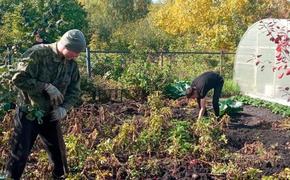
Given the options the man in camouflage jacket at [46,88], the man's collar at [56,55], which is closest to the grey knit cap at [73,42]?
the man in camouflage jacket at [46,88]

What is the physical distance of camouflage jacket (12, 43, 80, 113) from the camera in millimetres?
4652

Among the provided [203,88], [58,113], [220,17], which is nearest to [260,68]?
[203,88]

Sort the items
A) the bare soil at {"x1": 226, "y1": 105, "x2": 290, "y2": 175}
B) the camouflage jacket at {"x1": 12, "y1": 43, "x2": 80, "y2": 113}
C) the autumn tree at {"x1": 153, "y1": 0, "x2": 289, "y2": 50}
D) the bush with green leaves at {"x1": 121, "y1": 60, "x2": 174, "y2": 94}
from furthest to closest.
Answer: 1. the autumn tree at {"x1": 153, "y1": 0, "x2": 289, "y2": 50}
2. the bush with green leaves at {"x1": 121, "y1": 60, "x2": 174, "y2": 94}
3. the bare soil at {"x1": 226, "y1": 105, "x2": 290, "y2": 175}
4. the camouflage jacket at {"x1": 12, "y1": 43, "x2": 80, "y2": 113}

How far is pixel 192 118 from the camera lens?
10.1 meters

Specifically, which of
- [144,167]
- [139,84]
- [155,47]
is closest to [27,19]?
[144,167]

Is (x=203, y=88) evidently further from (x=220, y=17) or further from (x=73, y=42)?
(x=220, y=17)

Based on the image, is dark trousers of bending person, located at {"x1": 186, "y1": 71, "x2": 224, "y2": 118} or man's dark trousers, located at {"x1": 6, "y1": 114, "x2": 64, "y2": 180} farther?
dark trousers of bending person, located at {"x1": 186, "y1": 71, "x2": 224, "y2": 118}

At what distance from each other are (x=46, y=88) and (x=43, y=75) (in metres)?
0.23

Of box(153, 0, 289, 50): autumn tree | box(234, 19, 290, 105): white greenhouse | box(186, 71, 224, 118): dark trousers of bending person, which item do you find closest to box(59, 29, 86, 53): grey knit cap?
box(186, 71, 224, 118): dark trousers of bending person

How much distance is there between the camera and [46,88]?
15.5ft

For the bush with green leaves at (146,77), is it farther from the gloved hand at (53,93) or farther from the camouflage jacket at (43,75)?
the gloved hand at (53,93)

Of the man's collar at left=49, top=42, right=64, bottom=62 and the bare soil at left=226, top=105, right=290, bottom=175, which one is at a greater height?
the man's collar at left=49, top=42, right=64, bottom=62

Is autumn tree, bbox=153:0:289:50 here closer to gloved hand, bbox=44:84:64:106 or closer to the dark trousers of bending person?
the dark trousers of bending person

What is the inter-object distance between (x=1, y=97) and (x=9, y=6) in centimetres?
272
